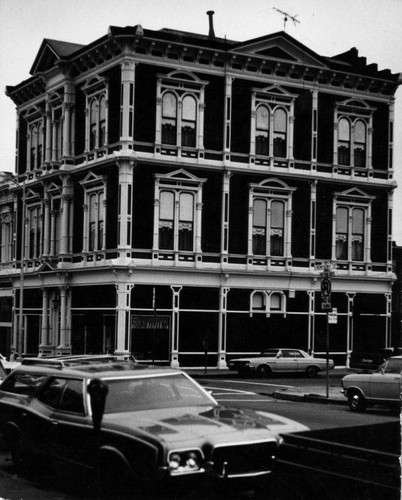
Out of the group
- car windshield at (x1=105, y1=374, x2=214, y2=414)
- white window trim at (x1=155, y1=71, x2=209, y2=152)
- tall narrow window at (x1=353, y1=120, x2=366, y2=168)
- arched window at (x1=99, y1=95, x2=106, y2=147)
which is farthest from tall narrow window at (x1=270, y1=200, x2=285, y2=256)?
car windshield at (x1=105, y1=374, x2=214, y2=414)

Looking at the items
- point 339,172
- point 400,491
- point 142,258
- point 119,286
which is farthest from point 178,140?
point 400,491

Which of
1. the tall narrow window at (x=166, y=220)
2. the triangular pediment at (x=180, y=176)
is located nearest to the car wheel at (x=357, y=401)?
the tall narrow window at (x=166, y=220)

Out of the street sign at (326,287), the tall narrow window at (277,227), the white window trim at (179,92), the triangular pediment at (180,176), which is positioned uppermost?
the white window trim at (179,92)

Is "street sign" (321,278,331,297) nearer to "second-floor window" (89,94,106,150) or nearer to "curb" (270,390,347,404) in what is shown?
"curb" (270,390,347,404)

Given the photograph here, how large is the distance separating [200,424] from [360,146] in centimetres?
660

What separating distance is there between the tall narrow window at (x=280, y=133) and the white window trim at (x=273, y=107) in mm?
71

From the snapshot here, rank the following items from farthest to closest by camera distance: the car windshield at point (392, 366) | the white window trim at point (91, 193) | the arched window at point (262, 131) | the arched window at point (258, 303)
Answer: the arched window at point (258, 303), the arched window at point (262, 131), the white window trim at point (91, 193), the car windshield at point (392, 366)

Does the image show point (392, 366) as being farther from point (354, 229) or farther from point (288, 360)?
point (288, 360)

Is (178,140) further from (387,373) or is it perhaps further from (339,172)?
(387,373)

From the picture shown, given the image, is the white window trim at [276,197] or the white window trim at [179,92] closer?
the white window trim at [179,92]

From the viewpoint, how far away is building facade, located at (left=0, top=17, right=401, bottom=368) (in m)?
12.4

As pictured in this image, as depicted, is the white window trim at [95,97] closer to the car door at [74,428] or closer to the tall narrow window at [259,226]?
the tall narrow window at [259,226]

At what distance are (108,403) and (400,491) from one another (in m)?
2.88

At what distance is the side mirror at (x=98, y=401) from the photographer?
784cm
